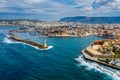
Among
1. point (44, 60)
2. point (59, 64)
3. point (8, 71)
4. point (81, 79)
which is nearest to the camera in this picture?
point (81, 79)

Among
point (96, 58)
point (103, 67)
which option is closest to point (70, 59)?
point (96, 58)

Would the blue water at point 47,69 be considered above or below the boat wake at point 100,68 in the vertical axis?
above

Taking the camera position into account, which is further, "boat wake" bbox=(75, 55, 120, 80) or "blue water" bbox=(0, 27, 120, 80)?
"boat wake" bbox=(75, 55, 120, 80)

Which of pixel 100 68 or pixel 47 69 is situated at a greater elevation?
pixel 47 69

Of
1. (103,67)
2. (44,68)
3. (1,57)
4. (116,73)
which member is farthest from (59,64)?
(1,57)

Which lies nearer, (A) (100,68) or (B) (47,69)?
(B) (47,69)

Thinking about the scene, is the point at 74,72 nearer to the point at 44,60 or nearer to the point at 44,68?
the point at 44,68

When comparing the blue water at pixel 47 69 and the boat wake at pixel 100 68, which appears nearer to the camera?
Result: the blue water at pixel 47 69

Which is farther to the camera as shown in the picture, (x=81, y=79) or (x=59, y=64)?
(x=59, y=64)

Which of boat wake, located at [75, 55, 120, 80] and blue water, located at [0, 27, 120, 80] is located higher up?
blue water, located at [0, 27, 120, 80]

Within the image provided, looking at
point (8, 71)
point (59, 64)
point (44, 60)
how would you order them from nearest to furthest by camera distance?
point (8, 71), point (59, 64), point (44, 60)

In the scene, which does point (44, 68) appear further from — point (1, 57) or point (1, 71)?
point (1, 57)
